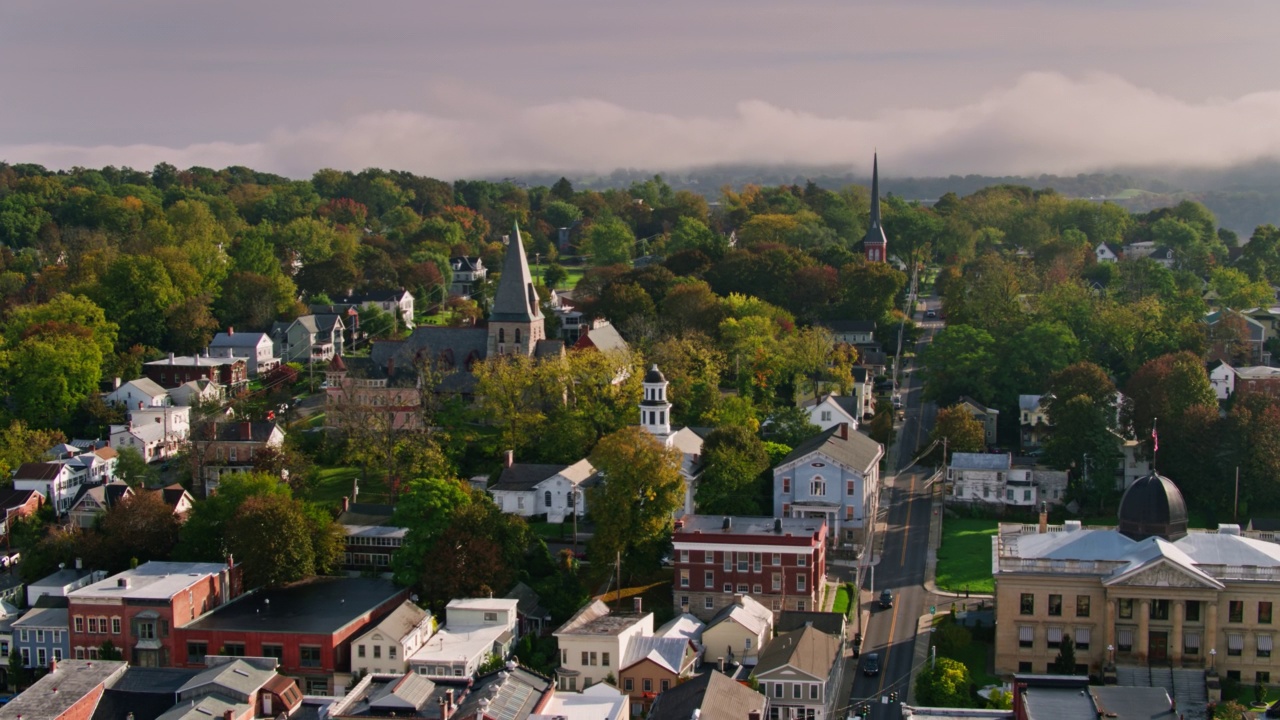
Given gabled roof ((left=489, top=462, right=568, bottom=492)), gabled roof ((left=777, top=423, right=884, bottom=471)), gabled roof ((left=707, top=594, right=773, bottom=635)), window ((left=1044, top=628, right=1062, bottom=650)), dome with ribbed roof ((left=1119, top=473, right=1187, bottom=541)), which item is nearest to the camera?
window ((left=1044, top=628, right=1062, bottom=650))

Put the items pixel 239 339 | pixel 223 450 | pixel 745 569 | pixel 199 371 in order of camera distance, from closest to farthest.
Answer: pixel 745 569 → pixel 223 450 → pixel 199 371 → pixel 239 339

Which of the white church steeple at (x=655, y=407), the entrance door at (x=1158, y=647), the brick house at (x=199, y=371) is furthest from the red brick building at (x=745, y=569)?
the brick house at (x=199, y=371)

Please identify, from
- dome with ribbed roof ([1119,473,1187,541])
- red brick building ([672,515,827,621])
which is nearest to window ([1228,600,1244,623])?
dome with ribbed roof ([1119,473,1187,541])

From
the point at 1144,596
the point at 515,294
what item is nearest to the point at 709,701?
the point at 1144,596

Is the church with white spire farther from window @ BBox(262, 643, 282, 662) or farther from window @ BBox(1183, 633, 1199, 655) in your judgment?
window @ BBox(1183, 633, 1199, 655)

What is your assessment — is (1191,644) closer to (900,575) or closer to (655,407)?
(900,575)

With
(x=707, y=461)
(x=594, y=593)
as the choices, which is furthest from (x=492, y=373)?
(x=594, y=593)

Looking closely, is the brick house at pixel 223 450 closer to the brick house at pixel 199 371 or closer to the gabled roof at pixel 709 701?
the brick house at pixel 199 371
